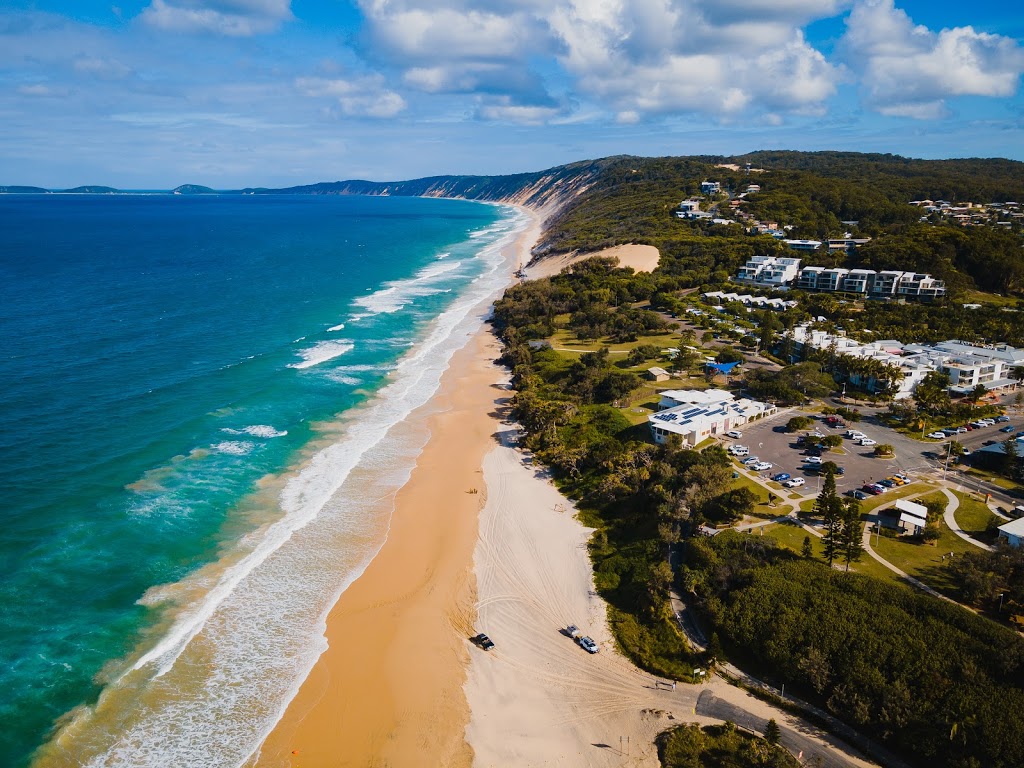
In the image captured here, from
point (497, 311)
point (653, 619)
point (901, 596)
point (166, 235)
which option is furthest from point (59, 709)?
point (166, 235)

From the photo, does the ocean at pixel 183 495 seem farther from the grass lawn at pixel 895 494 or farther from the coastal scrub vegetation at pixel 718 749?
the grass lawn at pixel 895 494

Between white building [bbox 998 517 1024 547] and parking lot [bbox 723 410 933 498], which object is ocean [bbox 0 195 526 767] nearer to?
parking lot [bbox 723 410 933 498]

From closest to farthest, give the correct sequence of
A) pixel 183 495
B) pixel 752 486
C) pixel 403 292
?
pixel 752 486 < pixel 183 495 < pixel 403 292

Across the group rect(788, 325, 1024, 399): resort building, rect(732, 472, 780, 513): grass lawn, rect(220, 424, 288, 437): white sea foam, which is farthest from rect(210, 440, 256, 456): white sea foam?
rect(788, 325, 1024, 399): resort building

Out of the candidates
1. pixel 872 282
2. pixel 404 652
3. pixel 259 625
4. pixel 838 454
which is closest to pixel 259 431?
pixel 259 625

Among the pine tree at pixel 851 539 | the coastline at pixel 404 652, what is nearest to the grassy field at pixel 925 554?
the pine tree at pixel 851 539

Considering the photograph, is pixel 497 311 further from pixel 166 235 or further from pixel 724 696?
pixel 166 235

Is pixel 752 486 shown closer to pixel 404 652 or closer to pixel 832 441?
pixel 832 441
